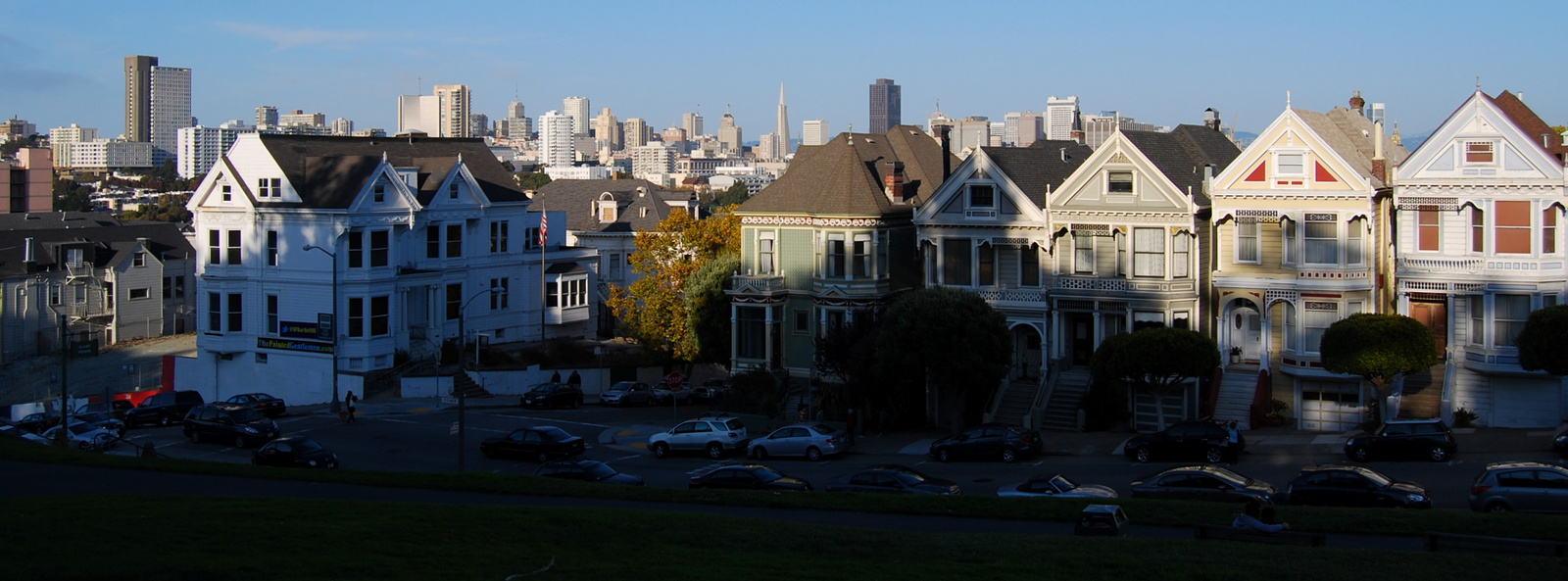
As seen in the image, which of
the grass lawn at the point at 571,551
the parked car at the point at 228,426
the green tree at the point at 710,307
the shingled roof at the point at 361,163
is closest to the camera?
the grass lawn at the point at 571,551

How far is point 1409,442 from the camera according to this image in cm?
3672

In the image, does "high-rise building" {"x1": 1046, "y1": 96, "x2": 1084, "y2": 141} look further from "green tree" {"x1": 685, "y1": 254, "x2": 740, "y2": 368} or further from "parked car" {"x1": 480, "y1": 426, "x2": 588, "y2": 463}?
"parked car" {"x1": 480, "y1": 426, "x2": 588, "y2": 463}

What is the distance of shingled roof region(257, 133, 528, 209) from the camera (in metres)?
60.8

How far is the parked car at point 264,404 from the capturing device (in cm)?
5568

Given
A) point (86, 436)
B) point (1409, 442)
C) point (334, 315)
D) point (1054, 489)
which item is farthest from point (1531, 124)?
point (86, 436)

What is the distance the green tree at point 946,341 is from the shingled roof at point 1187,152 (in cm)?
748

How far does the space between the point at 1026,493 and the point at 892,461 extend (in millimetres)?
10599

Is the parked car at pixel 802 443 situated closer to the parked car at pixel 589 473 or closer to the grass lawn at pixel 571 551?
the parked car at pixel 589 473

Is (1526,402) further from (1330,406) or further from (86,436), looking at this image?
(86,436)

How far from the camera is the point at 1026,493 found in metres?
31.6

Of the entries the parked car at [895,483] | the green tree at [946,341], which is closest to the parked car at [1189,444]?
the green tree at [946,341]

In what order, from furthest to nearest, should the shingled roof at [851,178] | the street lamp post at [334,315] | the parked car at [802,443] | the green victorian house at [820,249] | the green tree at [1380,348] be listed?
the street lamp post at [334,315], the shingled roof at [851,178], the green victorian house at [820,249], the parked car at [802,443], the green tree at [1380,348]

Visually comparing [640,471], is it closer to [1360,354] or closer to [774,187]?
[774,187]

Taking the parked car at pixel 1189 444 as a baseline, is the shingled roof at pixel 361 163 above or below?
above
